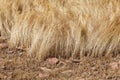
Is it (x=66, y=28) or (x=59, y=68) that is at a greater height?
(x=66, y=28)

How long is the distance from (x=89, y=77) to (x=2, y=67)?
0.81 m

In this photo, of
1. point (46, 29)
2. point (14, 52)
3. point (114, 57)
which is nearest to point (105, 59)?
point (114, 57)

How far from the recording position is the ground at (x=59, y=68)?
3.41m

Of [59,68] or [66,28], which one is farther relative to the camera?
[66,28]

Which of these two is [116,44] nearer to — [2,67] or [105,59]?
[105,59]

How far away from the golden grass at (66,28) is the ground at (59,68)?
0.29 ft

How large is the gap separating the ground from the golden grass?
0.29 feet

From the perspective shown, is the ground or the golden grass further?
the golden grass

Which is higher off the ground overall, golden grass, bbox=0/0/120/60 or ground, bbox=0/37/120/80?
golden grass, bbox=0/0/120/60

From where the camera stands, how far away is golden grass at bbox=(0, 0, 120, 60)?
3729 mm

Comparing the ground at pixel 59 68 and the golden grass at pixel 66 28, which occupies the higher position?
the golden grass at pixel 66 28

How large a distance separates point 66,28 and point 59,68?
1.51 feet

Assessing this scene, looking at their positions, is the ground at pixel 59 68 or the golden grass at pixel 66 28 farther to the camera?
the golden grass at pixel 66 28

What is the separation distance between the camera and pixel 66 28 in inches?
152
